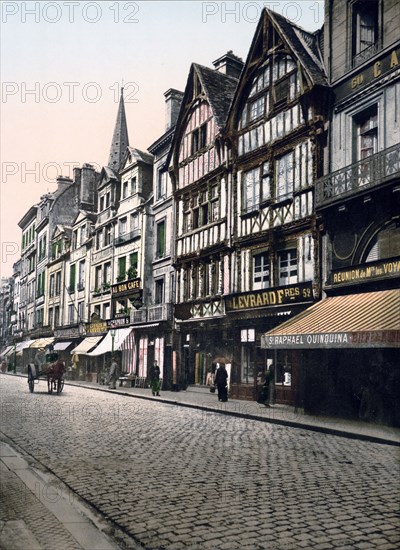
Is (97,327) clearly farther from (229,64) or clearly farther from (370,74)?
(370,74)

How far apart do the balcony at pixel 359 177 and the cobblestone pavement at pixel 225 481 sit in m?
6.45

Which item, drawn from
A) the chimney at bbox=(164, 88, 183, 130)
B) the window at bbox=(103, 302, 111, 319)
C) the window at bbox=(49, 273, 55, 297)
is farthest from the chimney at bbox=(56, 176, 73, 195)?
the chimney at bbox=(164, 88, 183, 130)

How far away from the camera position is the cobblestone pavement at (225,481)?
5305 millimetres

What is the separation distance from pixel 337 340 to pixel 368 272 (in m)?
2.44

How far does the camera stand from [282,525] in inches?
218

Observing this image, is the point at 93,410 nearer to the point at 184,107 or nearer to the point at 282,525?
the point at 282,525

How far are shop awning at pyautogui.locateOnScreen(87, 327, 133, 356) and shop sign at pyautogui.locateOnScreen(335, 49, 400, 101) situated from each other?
18076 mm

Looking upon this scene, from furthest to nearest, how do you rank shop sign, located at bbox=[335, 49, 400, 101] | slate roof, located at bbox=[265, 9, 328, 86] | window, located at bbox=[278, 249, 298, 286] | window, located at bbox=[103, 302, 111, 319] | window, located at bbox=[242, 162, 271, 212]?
window, located at bbox=[103, 302, 111, 319] → window, located at bbox=[242, 162, 271, 212] → window, located at bbox=[278, 249, 298, 286] → slate roof, located at bbox=[265, 9, 328, 86] → shop sign, located at bbox=[335, 49, 400, 101]

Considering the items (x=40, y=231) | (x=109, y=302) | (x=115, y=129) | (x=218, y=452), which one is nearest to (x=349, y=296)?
(x=218, y=452)

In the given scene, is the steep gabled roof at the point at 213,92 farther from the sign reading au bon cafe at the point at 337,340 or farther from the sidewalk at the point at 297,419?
the sign reading au bon cafe at the point at 337,340

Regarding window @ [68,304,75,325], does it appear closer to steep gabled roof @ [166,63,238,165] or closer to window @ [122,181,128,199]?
window @ [122,181,128,199]

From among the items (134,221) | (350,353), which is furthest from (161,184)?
(350,353)

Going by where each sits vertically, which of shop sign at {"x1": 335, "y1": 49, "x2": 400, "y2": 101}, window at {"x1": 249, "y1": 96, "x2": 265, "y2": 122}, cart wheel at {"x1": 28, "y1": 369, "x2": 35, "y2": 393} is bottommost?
cart wheel at {"x1": 28, "y1": 369, "x2": 35, "y2": 393}

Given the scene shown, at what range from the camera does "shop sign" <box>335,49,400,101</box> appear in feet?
51.4
